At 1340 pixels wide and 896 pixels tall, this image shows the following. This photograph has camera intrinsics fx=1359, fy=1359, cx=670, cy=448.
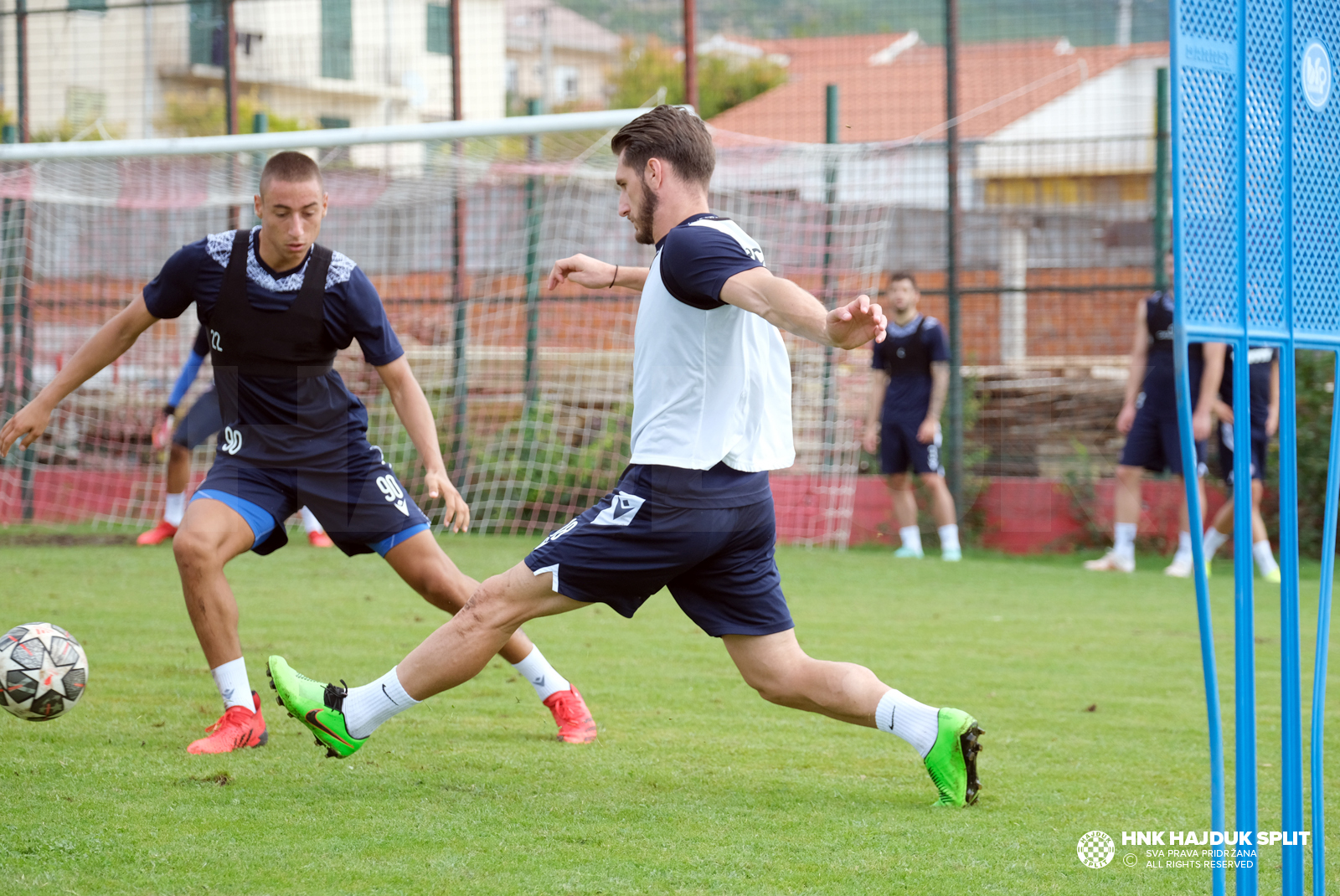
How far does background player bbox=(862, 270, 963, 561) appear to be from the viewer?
427 inches

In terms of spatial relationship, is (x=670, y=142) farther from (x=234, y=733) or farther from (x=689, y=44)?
(x=689, y=44)

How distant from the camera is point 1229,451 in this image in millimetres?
9820

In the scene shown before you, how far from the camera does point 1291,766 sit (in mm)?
2701

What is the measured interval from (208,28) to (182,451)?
8.86 metres

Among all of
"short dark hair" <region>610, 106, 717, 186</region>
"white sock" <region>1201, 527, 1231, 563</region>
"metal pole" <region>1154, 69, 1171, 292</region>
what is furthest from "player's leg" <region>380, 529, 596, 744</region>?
"metal pole" <region>1154, 69, 1171, 292</region>

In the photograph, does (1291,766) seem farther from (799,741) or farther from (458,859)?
(799,741)

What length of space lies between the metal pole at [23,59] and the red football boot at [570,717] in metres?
11.2

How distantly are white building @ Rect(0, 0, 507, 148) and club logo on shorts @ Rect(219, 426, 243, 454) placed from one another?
27.1ft

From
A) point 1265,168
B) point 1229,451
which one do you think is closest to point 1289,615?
point 1265,168

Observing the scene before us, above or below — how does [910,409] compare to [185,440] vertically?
above

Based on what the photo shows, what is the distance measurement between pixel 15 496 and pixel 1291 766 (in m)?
12.2

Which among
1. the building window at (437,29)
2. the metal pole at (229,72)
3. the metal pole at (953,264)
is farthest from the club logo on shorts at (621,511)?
the building window at (437,29)

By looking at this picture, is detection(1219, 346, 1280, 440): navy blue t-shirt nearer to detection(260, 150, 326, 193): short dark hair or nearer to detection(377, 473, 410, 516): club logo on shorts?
detection(377, 473, 410, 516): club logo on shorts

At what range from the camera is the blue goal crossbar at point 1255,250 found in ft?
8.02
